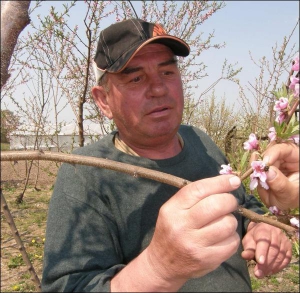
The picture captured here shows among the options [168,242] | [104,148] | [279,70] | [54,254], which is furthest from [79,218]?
[279,70]

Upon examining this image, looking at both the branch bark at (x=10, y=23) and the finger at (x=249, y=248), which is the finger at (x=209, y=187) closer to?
the branch bark at (x=10, y=23)

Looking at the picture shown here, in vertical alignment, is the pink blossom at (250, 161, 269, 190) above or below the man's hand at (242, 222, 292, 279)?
above

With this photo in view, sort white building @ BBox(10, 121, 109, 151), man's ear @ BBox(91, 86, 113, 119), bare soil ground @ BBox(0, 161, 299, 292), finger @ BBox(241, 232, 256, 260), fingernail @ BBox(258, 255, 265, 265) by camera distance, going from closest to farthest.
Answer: fingernail @ BBox(258, 255, 265, 265)
finger @ BBox(241, 232, 256, 260)
man's ear @ BBox(91, 86, 113, 119)
bare soil ground @ BBox(0, 161, 299, 292)
white building @ BBox(10, 121, 109, 151)

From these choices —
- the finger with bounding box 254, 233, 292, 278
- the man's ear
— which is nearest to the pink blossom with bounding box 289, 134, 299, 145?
the finger with bounding box 254, 233, 292, 278

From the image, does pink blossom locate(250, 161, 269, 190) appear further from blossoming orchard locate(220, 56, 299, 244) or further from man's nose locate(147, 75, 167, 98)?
man's nose locate(147, 75, 167, 98)

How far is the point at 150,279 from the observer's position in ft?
4.06

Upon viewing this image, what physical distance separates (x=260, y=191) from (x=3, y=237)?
19.6ft

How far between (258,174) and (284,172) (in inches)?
4.0

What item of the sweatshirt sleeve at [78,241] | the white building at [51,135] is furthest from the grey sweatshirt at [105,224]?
the white building at [51,135]

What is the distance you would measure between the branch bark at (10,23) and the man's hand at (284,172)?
0.73 metres

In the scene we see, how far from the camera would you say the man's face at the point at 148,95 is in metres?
1.96

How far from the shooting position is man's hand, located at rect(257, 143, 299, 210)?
3.27ft

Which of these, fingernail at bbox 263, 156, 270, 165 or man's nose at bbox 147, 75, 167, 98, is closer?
fingernail at bbox 263, 156, 270, 165

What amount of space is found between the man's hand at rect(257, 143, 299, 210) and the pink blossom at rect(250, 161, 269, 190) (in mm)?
14
